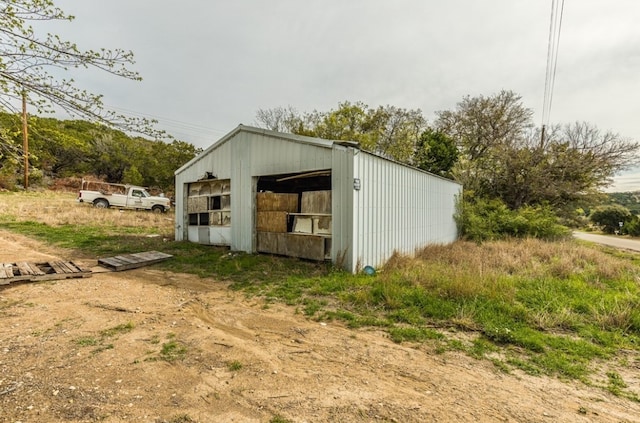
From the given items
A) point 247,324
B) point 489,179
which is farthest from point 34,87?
point 489,179

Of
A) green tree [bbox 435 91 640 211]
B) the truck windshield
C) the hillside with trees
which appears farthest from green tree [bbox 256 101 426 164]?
the truck windshield

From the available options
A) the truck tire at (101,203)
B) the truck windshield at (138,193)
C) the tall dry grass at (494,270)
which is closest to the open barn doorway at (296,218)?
the tall dry grass at (494,270)

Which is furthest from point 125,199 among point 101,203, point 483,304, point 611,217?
point 611,217

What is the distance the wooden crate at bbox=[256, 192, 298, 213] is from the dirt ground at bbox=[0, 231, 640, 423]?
413 cm

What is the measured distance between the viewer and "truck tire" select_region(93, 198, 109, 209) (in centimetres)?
1811

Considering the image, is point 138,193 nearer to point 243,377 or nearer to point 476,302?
point 243,377

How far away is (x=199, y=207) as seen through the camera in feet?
34.6

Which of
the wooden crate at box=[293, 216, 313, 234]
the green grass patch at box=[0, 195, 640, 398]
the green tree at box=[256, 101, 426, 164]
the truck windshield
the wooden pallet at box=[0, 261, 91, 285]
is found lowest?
the green grass patch at box=[0, 195, 640, 398]

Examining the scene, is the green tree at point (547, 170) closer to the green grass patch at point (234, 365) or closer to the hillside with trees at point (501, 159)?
the hillside with trees at point (501, 159)

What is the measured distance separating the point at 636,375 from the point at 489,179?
52.0 feet

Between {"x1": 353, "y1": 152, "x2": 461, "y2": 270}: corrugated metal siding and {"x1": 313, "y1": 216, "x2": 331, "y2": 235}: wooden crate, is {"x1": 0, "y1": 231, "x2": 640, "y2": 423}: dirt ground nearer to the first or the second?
{"x1": 353, "y1": 152, "x2": 461, "y2": 270}: corrugated metal siding

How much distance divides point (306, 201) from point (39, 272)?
569 centimetres

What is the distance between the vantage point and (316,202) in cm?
730

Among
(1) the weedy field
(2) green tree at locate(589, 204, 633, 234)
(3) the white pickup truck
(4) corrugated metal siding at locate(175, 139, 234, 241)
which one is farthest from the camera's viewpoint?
(2) green tree at locate(589, 204, 633, 234)
